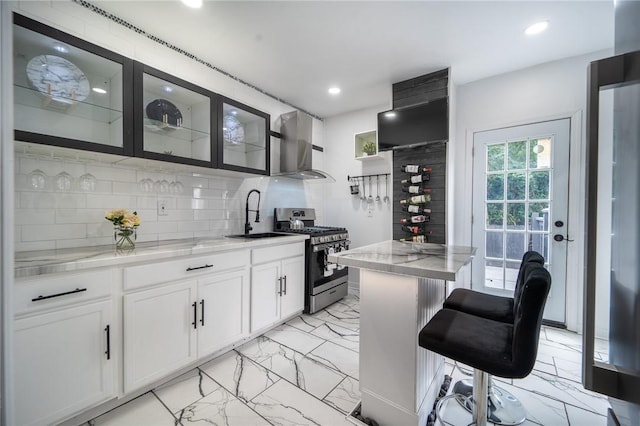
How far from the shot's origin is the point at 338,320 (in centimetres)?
288

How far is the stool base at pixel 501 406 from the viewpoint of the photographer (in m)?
1.53

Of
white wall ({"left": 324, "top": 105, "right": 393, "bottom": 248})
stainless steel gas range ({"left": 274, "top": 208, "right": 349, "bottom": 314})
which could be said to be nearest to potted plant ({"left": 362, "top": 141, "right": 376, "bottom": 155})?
white wall ({"left": 324, "top": 105, "right": 393, "bottom": 248})

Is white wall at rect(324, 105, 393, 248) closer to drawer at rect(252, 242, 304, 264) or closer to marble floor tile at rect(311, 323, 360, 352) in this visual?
drawer at rect(252, 242, 304, 264)

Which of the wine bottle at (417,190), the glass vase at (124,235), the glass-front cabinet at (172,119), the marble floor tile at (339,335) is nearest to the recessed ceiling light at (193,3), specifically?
the glass-front cabinet at (172,119)

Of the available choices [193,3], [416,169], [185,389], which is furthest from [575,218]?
[193,3]

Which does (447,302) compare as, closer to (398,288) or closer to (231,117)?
(398,288)

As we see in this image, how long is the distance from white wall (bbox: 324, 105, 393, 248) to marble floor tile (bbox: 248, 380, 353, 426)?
2343 millimetres

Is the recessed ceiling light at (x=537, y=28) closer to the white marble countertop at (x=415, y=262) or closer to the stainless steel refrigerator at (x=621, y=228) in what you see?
the white marble countertop at (x=415, y=262)

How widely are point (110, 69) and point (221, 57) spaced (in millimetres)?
1038

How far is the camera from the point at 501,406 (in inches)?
63.4

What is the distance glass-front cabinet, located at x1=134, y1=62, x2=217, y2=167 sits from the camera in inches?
73.7

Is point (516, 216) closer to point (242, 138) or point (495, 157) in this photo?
point (495, 157)

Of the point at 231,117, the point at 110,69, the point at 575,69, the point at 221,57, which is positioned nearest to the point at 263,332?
the point at 231,117

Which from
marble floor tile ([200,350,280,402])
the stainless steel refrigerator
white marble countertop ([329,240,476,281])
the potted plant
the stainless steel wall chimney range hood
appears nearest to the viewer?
the stainless steel refrigerator
